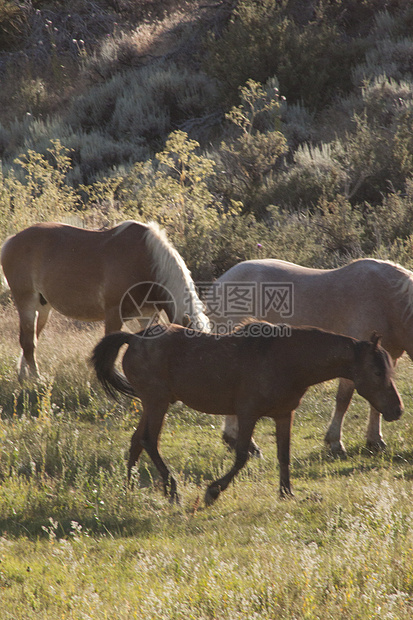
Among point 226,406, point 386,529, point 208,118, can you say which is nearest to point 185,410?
point 226,406

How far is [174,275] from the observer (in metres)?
6.48

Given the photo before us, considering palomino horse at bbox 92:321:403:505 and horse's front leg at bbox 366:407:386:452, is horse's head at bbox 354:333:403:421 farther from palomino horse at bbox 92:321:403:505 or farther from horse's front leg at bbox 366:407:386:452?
horse's front leg at bbox 366:407:386:452

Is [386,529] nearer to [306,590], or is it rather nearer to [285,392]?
[306,590]

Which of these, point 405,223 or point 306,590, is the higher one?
point 306,590

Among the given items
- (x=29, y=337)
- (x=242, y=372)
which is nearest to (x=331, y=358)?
(x=242, y=372)

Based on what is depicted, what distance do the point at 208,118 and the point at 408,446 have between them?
46.8ft

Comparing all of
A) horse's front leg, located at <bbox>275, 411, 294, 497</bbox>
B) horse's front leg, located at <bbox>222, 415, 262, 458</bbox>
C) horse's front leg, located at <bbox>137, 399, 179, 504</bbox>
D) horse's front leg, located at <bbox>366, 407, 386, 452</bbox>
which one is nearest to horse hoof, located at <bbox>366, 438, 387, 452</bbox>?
horse's front leg, located at <bbox>366, 407, 386, 452</bbox>

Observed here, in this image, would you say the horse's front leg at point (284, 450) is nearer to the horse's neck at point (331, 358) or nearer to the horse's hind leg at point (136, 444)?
the horse's neck at point (331, 358)

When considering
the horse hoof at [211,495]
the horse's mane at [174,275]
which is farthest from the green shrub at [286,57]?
the horse hoof at [211,495]

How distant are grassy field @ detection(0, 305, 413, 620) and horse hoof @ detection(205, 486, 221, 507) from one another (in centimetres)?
7

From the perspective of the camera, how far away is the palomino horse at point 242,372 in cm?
454

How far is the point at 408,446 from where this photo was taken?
5934 millimetres

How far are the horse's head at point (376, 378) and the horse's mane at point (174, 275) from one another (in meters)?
1.88

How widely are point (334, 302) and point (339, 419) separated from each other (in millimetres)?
1087
